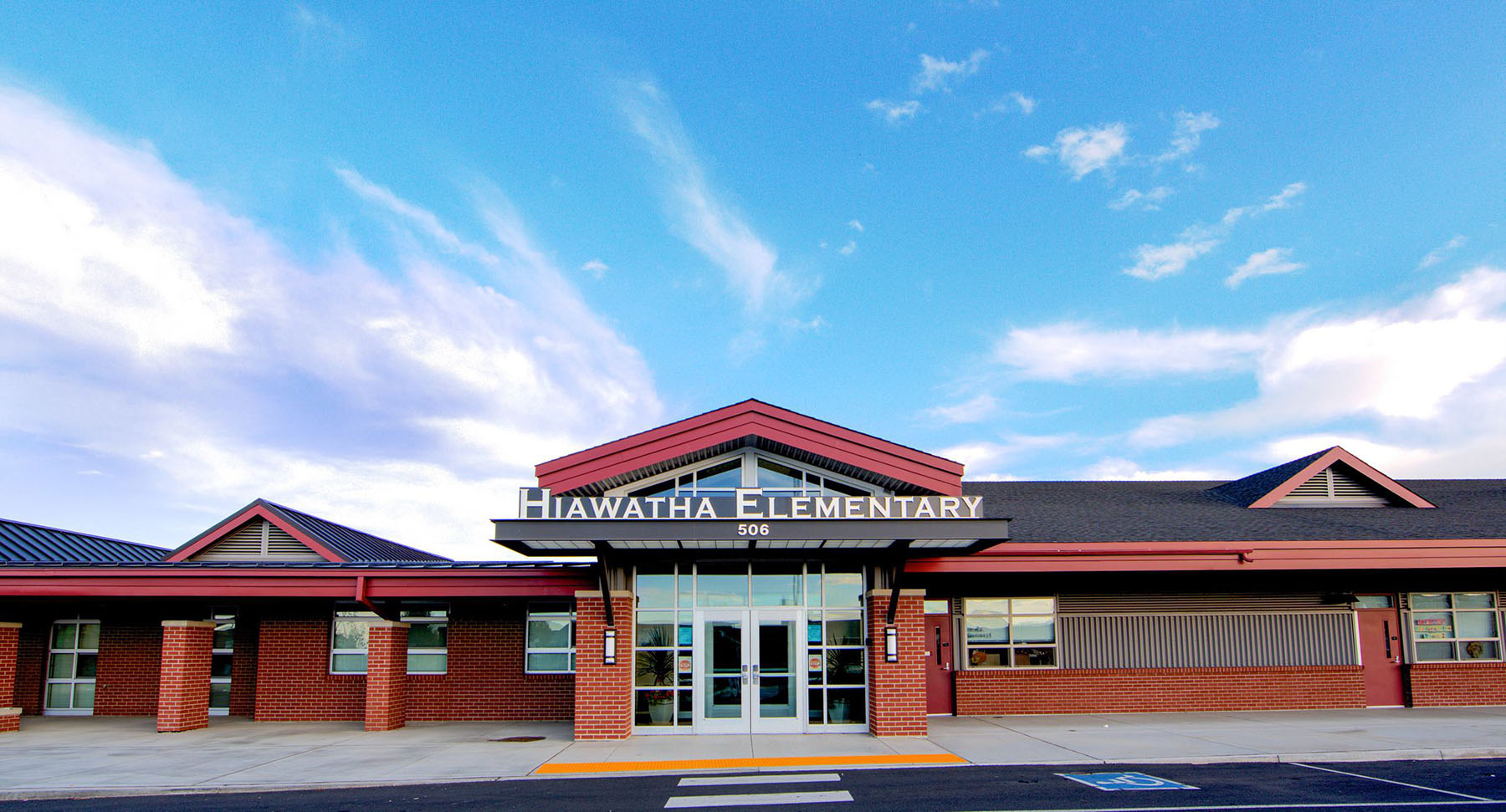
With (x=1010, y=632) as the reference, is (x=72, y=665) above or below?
below

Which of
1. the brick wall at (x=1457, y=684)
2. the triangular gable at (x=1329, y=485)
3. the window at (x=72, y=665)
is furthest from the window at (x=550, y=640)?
the brick wall at (x=1457, y=684)

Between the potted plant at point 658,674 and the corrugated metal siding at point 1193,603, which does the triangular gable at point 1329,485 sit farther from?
the potted plant at point 658,674

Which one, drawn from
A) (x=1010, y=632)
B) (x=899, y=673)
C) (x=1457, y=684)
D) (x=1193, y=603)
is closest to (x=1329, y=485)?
(x=1457, y=684)

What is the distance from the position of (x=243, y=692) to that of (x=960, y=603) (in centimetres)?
1450

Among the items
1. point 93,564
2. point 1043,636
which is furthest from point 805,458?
point 93,564

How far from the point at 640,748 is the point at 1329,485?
630 inches

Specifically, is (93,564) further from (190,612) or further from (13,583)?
(190,612)

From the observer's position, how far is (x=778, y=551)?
638 inches

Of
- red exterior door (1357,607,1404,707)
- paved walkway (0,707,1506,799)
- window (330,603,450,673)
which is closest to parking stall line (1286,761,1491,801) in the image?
paved walkway (0,707,1506,799)

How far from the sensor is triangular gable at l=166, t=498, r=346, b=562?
2052 cm

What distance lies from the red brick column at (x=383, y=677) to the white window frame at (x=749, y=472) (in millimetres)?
5237

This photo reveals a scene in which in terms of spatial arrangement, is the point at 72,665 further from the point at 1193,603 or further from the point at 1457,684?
the point at 1457,684

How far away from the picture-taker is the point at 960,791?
35.9ft

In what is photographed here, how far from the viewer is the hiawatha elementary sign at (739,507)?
47.7ft
